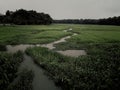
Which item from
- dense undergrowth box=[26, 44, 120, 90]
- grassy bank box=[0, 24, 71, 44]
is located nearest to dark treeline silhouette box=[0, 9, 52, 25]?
grassy bank box=[0, 24, 71, 44]

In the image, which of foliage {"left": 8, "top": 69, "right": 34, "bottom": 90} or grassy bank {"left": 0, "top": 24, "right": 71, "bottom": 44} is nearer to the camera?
foliage {"left": 8, "top": 69, "right": 34, "bottom": 90}

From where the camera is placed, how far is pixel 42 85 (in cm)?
1009

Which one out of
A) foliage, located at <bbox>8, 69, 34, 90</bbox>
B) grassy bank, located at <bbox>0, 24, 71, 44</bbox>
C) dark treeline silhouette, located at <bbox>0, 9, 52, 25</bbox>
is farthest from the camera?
dark treeline silhouette, located at <bbox>0, 9, 52, 25</bbox>

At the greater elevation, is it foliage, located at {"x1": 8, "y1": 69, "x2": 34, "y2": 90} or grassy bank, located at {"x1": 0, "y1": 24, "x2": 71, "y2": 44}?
grassy bank, located at {"x1": 0, "y1": 24, "x2": 71, "y2": 44}

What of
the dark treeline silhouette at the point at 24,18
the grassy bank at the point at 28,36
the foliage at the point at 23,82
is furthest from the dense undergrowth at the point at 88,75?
the dark treeline silhouette at the point at 24,18

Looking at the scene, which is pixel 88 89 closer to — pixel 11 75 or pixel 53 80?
pixel 53 80

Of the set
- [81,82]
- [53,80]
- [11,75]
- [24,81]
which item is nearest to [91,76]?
[81,82]

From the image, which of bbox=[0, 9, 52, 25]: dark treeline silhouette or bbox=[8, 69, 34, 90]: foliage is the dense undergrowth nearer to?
bbox=[8, 69, 34, 90]: foliage

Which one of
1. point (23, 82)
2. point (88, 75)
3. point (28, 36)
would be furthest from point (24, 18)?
point (88, 75)

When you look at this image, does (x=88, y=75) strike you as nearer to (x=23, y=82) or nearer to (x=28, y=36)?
(x=23, y=82)

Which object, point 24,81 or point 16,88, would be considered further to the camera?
point 24,81

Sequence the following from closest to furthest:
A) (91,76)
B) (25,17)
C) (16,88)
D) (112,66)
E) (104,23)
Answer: (16,88)
(91,76)
(112,66)
(25,17)
(104,23)

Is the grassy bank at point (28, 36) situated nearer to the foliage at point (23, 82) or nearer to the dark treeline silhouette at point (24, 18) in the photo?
the foliage at point (23, 82)

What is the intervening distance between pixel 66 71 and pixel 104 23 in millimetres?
99571
